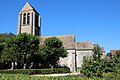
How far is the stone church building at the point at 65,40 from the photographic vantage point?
49.0 m

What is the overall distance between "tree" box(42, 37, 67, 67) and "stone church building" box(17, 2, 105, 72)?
20.7ft

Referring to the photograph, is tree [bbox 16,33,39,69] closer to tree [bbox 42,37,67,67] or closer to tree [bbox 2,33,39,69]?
tree [bbox 2,33,39,69]

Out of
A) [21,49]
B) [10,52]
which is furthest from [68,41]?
[10,52]

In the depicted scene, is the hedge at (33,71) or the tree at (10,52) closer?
the hedge at (33,71)

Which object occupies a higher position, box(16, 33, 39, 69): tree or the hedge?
box(16, 33, 39, 69): tree

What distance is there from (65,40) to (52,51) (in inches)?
428

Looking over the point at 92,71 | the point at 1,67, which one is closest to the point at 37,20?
the point at 1,67

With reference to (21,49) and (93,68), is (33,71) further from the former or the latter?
(93,68)

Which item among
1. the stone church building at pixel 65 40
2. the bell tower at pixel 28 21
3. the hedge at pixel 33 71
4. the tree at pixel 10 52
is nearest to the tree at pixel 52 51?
the hedge at pixel 33 71

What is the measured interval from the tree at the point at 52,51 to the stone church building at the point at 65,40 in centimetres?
632

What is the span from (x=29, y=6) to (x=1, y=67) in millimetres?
17818

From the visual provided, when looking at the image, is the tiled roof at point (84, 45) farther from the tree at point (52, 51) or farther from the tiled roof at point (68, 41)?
the tree at point (52, 51)

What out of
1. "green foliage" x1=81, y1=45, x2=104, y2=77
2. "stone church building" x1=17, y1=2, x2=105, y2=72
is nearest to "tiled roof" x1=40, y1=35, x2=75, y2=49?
"stone church building" x1=17, y1=2, x2=105, y2=72

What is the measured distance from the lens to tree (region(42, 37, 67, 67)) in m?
41.3
